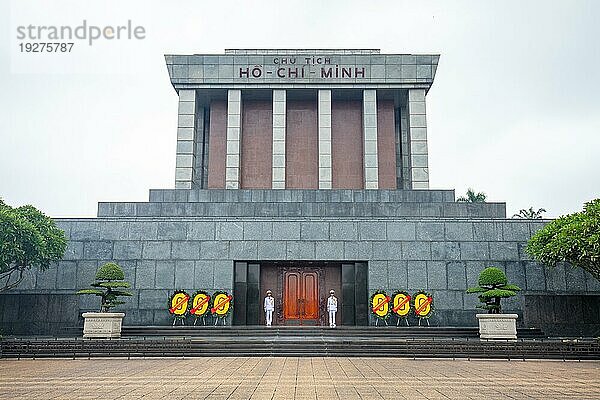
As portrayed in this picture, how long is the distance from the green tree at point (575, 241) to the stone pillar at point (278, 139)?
565 inches

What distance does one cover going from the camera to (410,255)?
25.6m

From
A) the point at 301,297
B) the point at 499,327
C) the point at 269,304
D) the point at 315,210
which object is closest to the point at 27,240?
the point at 269,304

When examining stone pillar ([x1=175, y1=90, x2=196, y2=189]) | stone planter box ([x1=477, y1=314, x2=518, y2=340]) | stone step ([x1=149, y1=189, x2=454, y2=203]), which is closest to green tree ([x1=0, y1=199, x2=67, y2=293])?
stone step ([x1=149, y1=189, x2=454, y2=203])

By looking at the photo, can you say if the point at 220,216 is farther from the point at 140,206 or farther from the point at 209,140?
the point at 209,140

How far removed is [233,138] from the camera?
110 feet

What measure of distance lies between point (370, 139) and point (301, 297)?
10.9 meters

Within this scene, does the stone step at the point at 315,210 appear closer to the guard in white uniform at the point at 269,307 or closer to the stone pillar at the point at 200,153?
the guard in white uniform at the point at 269,307

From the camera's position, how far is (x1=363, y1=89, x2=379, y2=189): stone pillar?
3272 centimetres

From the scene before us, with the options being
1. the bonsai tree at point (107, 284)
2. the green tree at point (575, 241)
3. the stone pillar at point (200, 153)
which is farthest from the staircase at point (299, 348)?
the stone pillar at point (200, 153)

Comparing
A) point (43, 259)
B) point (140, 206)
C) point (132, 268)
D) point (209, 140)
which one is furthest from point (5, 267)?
point (209, 140)

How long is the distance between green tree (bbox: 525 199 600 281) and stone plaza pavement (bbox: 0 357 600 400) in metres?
4.57

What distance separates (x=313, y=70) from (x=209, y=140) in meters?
7.08

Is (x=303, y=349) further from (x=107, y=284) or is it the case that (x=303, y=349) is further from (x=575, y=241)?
(x=575, y=241)

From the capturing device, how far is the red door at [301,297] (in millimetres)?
26312
